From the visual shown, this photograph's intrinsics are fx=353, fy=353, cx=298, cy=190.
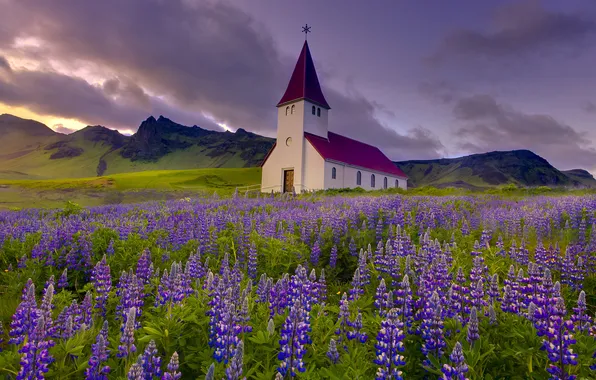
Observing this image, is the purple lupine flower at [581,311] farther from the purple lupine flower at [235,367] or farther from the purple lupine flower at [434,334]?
the purple lupine flower at [235,367]

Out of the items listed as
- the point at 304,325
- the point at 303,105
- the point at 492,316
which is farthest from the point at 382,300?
the point at 303,105

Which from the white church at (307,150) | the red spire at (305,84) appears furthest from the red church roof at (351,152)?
the red spire at (305,84)

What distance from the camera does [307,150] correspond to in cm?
3800

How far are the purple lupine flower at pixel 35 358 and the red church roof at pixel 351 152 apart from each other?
34.1m

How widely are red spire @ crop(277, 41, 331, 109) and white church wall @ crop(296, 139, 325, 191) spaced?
5.35m

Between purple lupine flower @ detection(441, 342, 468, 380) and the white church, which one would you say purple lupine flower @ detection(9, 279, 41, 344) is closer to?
purple lupine flower @ detection(441, 342, 468, 380)

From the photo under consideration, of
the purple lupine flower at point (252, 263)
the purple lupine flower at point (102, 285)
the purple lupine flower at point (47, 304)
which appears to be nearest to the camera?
the purple lupine flower at point (47, 304)

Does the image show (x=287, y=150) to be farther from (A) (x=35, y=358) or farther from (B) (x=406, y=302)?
(A) (x=35, y=358)

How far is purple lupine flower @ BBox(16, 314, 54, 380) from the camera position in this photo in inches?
87.1

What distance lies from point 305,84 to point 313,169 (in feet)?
31.6

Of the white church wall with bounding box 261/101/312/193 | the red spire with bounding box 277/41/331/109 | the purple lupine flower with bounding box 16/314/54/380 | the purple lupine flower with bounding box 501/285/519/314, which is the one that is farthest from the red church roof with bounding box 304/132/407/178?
the purple lupine flower with bounding box 16/314/54/380

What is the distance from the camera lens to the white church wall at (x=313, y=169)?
119ft

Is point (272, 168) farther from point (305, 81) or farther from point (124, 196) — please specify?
point (124, 196)

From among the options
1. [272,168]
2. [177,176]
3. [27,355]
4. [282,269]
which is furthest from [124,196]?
[177,176]
